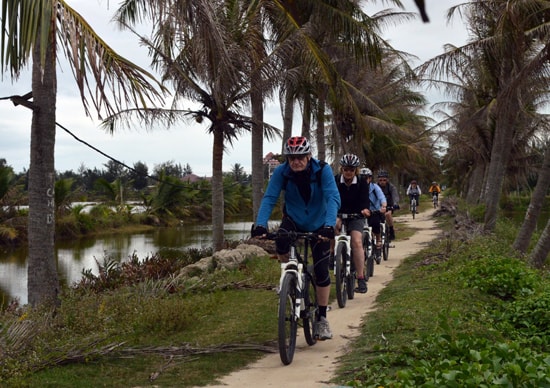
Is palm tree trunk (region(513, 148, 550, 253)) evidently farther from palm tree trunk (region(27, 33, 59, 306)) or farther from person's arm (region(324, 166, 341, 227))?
palm tree trunk (region(27, 33, 59, 306))

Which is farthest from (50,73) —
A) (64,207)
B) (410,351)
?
(64,207)

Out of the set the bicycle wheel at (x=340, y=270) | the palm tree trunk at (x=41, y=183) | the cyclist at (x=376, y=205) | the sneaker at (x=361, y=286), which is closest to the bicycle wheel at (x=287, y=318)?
the bicycle wheel at (x=340, y=270)

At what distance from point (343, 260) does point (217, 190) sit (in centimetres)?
755

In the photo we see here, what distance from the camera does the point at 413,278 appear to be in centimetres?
962

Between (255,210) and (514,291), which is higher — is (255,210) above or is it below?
above

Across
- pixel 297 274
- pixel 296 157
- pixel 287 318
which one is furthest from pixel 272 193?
pixel 287 318

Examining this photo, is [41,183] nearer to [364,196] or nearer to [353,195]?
[353,195]

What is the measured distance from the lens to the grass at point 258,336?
13.4 feet

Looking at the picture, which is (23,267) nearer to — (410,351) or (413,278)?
(413,278)

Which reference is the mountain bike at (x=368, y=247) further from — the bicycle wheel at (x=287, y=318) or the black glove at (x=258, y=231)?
the black glove at (x=258, y=231)

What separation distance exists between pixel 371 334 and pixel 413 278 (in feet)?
12.5

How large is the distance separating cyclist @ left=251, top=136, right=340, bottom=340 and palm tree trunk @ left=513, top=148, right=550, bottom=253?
27.0ft

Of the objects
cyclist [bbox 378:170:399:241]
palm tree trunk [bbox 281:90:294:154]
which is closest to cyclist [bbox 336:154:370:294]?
cyclist [bbox 378:170:399:241]

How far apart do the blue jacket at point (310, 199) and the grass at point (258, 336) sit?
1237mm
